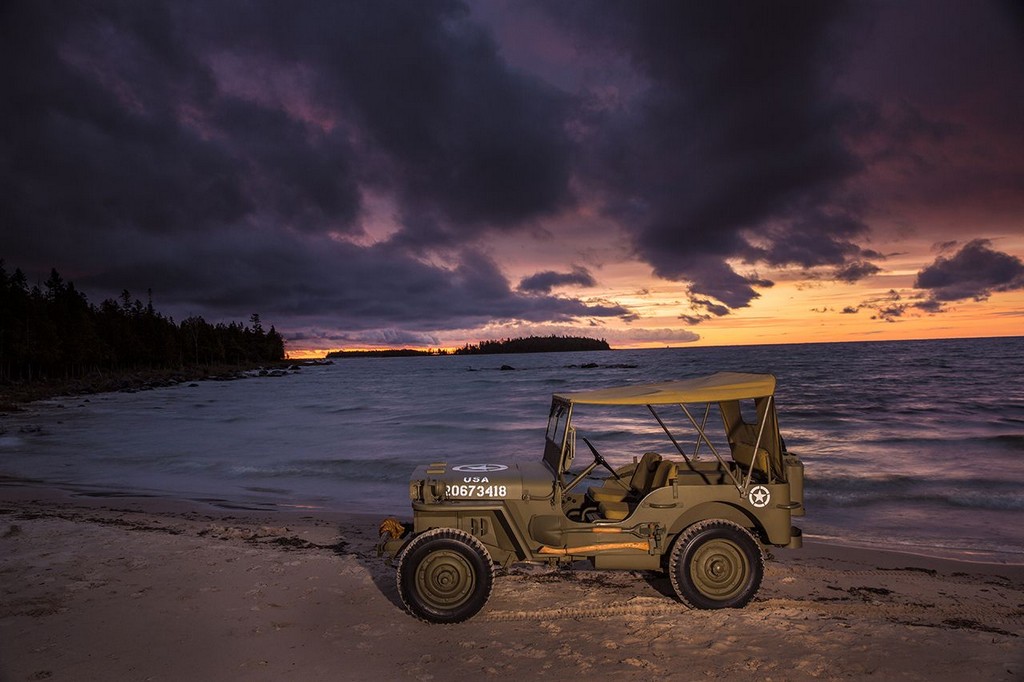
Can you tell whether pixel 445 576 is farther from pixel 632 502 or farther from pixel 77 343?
pixel 77 343

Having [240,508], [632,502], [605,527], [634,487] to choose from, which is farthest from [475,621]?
[240,508]

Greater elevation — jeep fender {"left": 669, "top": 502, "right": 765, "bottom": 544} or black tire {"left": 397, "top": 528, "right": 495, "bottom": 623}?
jeep fender {"left": 669, "top": 502, "right": 765, "bottom": 544}

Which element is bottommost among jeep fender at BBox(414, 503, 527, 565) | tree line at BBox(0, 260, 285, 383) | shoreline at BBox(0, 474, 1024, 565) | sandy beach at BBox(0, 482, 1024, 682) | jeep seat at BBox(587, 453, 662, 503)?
shoreline at BBox(0, 474, 1024, 565)

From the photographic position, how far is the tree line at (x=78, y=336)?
66.1 meters

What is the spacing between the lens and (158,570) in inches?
301

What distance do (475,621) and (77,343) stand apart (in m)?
88.5

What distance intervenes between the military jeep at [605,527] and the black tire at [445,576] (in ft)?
0.03

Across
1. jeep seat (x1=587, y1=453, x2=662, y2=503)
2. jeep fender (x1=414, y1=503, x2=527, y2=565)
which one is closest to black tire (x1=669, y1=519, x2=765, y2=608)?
jeep seat (x1=587, y1=453, x2=662, y2=503)

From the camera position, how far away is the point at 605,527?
623 cm

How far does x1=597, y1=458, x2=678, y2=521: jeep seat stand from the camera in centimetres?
643

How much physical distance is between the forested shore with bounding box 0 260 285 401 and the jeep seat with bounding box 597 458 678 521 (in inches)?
2232

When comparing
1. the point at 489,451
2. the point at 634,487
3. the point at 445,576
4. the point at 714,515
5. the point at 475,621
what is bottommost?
the point at 489,451

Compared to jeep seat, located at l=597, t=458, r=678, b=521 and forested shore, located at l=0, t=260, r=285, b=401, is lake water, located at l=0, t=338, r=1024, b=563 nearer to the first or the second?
jeep seat, located at l=597, t=458, r=678, b=521

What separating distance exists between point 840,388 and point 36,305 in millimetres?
86770
